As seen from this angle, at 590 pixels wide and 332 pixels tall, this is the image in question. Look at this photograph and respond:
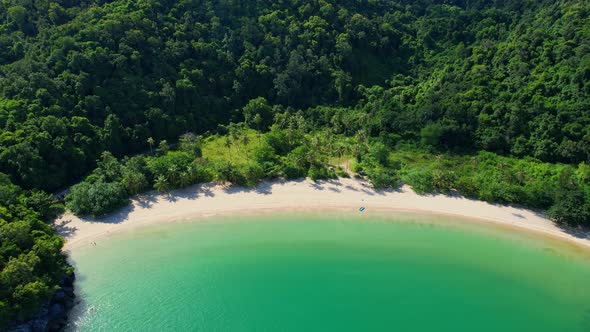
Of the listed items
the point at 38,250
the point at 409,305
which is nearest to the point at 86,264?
the point at 38,250

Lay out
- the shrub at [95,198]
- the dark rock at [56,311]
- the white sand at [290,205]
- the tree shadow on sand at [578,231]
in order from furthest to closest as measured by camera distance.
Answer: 1. the shrub at [95,198]
2. the white sand at [290,205]
3. the tree shadow on sand at [578,231]
4. the dark rock at [56,311]

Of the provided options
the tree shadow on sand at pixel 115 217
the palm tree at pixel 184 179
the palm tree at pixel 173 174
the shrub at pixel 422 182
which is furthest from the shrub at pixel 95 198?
the shrub at pixel 422 182

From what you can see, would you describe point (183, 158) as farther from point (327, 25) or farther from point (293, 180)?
point (327, 25)

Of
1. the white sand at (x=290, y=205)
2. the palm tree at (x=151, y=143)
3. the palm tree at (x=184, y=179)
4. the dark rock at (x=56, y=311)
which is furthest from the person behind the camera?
the palm tree at (x=151, y=143)

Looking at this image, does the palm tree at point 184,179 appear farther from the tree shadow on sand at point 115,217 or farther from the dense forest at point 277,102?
the tree shadow on sand at point 115,217

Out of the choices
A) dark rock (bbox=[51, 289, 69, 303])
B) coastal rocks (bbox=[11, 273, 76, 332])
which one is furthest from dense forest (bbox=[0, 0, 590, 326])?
coastal rocks (bbox=[11, 273, 76, 332])
